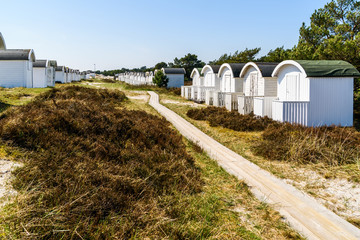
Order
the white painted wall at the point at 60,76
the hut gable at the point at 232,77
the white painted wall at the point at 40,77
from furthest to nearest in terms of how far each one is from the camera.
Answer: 1. the white painted wall at the point at 60,76
2. the white painted wall at the point at 40,77
3. the hut gable at the point at 232,77

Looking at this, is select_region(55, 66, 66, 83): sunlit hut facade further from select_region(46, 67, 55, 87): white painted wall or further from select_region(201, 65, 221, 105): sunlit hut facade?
select_region(201, 65, 221, 105): sunlit hut facade

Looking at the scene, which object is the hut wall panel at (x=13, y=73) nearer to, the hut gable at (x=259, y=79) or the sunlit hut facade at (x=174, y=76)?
the sunlit hut facade at (x=174, y=76)

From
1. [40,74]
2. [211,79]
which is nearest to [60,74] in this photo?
[40,74]

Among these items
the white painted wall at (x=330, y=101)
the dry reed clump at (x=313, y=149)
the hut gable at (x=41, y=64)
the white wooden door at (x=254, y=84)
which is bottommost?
the dry reed clump at (x=313, y=149)

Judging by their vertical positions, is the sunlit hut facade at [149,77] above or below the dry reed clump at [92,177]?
above

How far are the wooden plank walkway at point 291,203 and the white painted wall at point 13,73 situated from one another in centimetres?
2634

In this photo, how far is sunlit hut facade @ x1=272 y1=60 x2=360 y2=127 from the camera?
532 inches

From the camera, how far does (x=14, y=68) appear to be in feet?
94.5

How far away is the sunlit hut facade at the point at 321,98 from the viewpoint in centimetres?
1352

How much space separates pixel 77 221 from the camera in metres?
4.02

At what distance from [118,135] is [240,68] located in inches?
655

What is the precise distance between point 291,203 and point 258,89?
14952 mm

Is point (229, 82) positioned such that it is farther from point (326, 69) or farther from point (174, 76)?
point (174, 76)

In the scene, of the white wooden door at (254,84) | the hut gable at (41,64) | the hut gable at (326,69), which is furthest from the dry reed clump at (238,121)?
the hut gable at (41,64)
